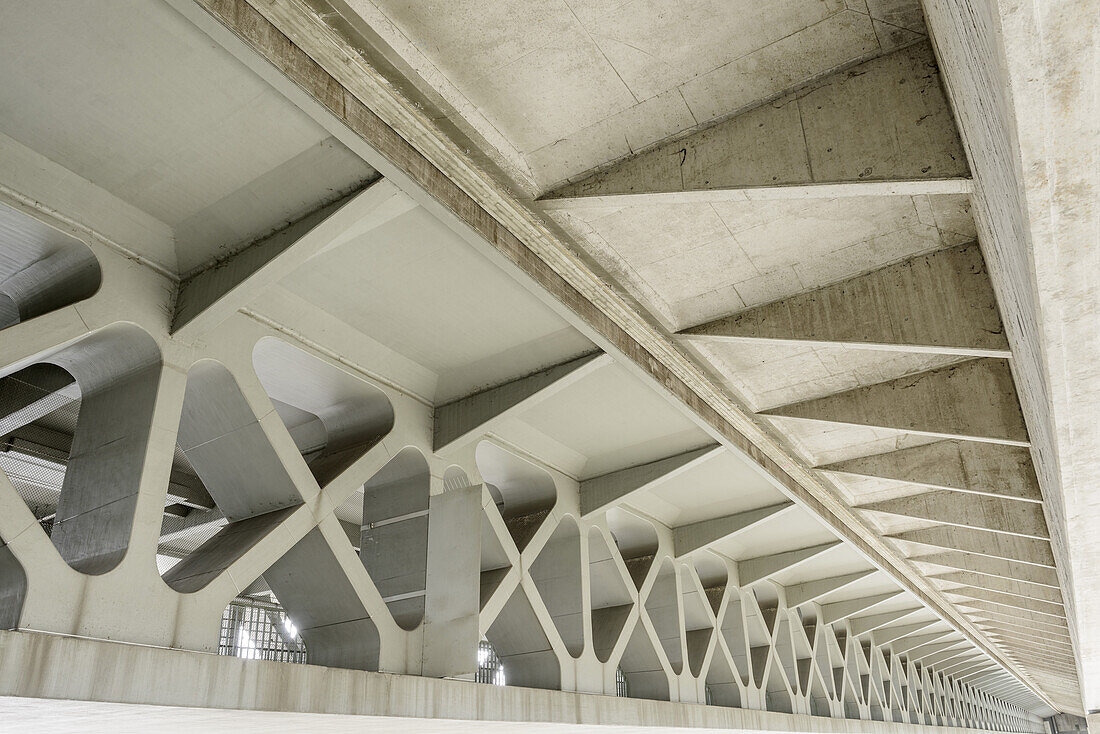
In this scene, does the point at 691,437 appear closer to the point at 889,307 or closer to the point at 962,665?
the point at 889,307

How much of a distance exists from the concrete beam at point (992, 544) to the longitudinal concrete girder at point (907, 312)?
1235 cm

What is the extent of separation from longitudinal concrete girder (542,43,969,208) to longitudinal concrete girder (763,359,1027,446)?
6.26 meters

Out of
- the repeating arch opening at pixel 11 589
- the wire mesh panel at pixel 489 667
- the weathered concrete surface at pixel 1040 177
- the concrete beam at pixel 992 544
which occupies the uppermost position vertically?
the concrete beam at pixel 992 544

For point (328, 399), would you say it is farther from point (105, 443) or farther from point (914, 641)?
point (914, 641)

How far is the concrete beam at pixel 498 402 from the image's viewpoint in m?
12.2

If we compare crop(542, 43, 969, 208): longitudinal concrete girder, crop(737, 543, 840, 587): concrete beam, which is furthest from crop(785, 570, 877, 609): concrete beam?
crop(542, 43, 969, 208): longitudinal concrete girder

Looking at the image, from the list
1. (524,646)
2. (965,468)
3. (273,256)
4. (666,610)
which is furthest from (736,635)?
(273,256)

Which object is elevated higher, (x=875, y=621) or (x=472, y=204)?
(x=472, y=204)

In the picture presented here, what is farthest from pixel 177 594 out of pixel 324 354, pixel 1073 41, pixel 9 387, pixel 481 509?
pixel 1073 41

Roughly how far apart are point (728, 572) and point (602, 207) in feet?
55.4

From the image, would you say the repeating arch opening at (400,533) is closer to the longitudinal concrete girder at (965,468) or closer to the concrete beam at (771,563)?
the longitudinal concrete girder at (965,468)

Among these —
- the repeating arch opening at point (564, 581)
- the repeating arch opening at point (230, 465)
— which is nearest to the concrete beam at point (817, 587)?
the repeating arch opening at point (564, 581)

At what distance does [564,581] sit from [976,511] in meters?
9.03

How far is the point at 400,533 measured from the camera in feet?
42.4
